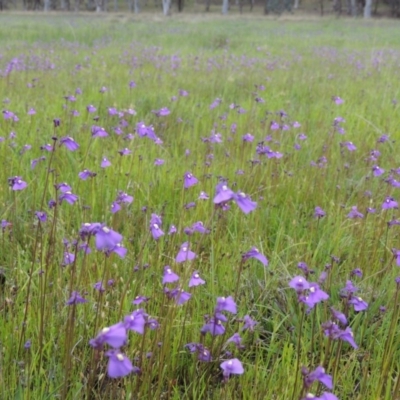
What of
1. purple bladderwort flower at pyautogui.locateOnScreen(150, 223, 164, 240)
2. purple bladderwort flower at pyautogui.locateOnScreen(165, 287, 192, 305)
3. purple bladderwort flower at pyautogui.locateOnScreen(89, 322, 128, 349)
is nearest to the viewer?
purple bladderwort flower at pyautogui.locateOnScreen(89, 322, 128, 349)

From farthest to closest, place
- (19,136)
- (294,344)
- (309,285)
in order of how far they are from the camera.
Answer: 1. (19,136)
2. (294,344)
3. (309,285)

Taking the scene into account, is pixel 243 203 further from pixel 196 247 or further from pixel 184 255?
pixel 196 247

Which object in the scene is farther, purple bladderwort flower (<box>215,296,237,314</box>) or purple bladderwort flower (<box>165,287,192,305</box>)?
purple bladderwort flower (<box>165,287,192,305</box>)

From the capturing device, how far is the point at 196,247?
2.63m

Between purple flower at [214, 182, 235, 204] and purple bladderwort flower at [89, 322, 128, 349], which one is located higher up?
purple flower at [214, 182, 235, 204]

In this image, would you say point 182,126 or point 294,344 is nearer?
point 294,344

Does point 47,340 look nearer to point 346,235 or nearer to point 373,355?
point 373,355

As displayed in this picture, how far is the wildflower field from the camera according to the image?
177 cm

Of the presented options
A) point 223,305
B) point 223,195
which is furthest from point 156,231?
point 223,195

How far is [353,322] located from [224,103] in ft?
15.0

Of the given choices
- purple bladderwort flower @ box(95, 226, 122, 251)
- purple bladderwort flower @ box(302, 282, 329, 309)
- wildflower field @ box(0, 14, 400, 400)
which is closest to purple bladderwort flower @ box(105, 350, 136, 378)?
wildflower field @ box(0, 14, 400, 400)

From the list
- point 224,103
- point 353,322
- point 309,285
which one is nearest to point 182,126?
point 224,103

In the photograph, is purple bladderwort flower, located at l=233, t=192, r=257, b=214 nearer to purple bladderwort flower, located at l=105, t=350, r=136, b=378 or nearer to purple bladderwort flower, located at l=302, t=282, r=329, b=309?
purple bladderwort flower, located at l=302, t=282, r=329, b=309

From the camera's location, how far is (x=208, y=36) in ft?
53.8
